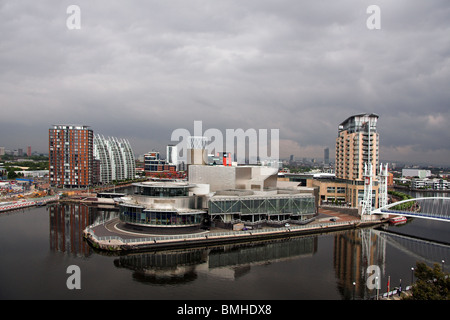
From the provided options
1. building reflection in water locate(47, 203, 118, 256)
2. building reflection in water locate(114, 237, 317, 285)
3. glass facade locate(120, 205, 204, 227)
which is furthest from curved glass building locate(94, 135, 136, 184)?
building reflection in water locate(114, 237, 317, 285)

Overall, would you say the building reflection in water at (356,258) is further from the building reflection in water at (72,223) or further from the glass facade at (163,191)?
the building reflection in water at (72,223)

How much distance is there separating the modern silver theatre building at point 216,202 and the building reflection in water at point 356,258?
5481mm

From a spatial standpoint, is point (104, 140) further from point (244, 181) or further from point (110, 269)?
point (110, 269)

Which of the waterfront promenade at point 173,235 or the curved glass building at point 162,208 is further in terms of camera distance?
the curved glass building at point 162,208

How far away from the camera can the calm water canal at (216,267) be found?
18.1m

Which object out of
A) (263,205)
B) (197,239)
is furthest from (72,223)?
(263,205)

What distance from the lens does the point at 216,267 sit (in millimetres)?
22516

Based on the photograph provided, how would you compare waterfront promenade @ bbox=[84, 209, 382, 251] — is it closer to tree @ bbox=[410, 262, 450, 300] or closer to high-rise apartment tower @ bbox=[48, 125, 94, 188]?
tree @ bbox=[410, 262, 450, 300]

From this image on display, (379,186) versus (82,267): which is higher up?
(379,186)

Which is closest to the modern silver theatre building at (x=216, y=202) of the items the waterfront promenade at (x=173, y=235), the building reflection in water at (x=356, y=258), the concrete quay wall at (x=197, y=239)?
the waterfront promenade at (x=173, y=235)

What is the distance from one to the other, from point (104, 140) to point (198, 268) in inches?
2701

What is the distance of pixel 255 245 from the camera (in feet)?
92.7

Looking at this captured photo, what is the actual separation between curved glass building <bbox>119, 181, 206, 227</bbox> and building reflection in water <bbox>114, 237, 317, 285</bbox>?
3929 mm
